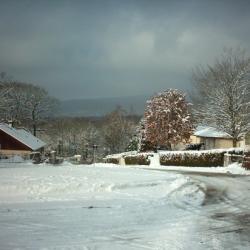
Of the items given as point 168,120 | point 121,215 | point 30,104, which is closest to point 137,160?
point 168,120

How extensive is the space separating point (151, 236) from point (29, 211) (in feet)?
13.0

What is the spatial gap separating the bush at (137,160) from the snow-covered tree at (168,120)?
12.8 meters

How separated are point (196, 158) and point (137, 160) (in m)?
9.88

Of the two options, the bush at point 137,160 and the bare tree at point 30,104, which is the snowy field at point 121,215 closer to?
the bush at point 137,160

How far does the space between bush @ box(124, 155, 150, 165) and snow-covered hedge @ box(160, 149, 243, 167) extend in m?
2.71

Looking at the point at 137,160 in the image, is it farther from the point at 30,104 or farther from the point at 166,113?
the point at 30,104

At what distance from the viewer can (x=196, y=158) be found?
38656 mm

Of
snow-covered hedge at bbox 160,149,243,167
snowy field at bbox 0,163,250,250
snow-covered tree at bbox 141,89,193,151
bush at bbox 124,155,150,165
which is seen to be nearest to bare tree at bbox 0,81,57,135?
snow-covered tree at bbox 141,89,193,151

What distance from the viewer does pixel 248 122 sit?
44906mm

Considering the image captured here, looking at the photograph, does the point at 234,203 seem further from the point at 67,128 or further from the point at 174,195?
the point at 67,128

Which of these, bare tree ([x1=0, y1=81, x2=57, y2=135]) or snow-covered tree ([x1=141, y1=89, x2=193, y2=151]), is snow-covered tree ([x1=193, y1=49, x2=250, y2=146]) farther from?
bare tree ([x1=0, y1=81, x2=57, y2=135])

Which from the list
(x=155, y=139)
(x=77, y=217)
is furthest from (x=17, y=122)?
(x=77, y=217)

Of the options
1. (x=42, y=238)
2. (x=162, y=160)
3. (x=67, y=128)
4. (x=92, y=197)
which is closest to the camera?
(x=42, y=238)

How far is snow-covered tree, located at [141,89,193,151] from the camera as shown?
6111cm
